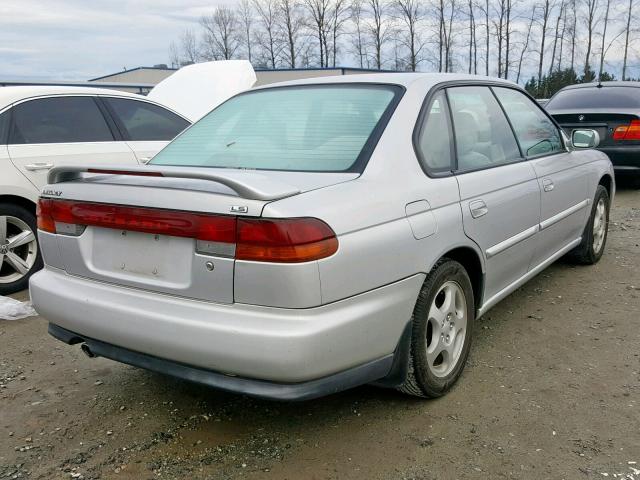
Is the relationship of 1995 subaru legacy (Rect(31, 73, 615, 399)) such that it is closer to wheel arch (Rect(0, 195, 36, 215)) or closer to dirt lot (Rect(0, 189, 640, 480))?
dirt lot (Rect(0, 189, 640, 480))

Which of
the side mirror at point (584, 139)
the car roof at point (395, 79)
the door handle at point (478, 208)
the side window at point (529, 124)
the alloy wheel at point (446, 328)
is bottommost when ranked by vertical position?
the alloy wheel at point (446, 328)

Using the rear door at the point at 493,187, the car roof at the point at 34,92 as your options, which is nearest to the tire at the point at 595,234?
the rear door at the point at 493,187

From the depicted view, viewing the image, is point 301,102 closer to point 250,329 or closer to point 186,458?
point 250,329

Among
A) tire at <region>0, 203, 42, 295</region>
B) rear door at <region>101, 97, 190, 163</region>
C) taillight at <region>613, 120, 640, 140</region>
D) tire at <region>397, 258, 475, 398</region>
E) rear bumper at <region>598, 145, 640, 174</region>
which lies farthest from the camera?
rear bumper at <region>598, 145, 640, 174</region>

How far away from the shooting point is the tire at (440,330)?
2.64m

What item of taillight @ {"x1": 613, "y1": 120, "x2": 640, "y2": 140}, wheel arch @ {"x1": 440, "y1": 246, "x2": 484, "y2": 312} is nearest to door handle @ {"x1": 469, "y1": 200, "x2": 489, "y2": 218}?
wheel arch @ {"x1": 440, "y1": 246, "x2": 484, "y2": 312}

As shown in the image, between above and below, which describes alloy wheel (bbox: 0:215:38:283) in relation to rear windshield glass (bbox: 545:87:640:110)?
below

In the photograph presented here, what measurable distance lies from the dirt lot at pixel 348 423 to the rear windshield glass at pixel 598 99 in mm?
5639

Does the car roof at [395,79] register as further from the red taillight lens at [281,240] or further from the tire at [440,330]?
the red taillight lens at [281,240]

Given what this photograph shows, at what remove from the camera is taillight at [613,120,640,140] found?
7.88 meters

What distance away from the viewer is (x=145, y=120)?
5676 millimetres

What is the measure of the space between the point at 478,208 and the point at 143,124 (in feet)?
12.3

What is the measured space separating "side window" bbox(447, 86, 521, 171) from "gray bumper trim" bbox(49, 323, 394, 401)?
1.24 meters

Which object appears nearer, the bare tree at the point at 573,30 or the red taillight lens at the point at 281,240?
the red taillight lens at the point at 281,240
